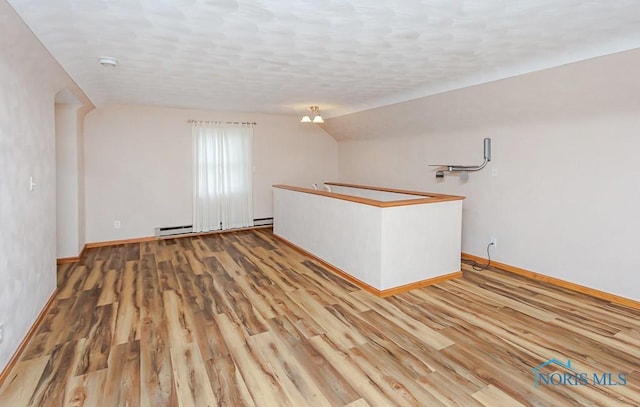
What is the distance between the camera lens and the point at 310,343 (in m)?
2.62

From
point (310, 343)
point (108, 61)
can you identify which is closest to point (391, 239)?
point (310, 343)

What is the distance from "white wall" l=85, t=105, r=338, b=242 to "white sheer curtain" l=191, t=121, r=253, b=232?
Result: 5.6 inches

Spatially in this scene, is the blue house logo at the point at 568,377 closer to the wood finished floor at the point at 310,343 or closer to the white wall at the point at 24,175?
the wood finished floor at the point at 310,343

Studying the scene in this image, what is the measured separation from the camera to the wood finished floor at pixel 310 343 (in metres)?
2.05

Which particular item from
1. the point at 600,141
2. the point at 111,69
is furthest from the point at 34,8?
the point at 600,141

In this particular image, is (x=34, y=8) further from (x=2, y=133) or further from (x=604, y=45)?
(x=604, y=45)

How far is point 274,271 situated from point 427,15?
3143mm

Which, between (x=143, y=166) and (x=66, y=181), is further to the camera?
(x=143, y=166)

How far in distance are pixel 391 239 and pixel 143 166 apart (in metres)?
4.33

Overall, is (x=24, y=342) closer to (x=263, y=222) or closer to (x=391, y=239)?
(x=391, y=239)

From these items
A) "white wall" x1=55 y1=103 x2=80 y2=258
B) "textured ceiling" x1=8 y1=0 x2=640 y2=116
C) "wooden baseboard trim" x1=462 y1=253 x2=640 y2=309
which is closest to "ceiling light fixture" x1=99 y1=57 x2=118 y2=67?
"textured ceiling" x1=8 y1=0 x2=640 y2=116

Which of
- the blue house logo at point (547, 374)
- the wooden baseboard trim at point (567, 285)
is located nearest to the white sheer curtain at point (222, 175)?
the wooden baseboard trim at point (567, 285)

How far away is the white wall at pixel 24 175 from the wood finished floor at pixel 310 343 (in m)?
0.31

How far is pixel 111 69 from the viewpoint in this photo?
3.40 meters
